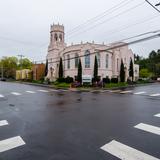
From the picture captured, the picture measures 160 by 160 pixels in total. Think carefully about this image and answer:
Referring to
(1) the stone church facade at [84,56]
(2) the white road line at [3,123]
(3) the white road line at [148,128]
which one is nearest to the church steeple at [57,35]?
(1) the stone church facade at [84,56]

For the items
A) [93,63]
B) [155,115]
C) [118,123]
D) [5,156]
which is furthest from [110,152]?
[93,63]

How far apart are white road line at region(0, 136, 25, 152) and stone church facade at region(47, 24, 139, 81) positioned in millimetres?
34212

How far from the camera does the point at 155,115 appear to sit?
11.9 metres

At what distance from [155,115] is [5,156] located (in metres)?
8.27

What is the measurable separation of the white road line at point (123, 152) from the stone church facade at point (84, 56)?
3445 centimetres

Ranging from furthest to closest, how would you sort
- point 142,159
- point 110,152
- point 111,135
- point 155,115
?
point 155,115 < point 111,135 < point 110,152 < point 142,159

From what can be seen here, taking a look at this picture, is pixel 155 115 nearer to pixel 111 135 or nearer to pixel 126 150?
pixel 111 135

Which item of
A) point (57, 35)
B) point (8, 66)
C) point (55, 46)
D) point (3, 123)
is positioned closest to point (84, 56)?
point (55, 46)

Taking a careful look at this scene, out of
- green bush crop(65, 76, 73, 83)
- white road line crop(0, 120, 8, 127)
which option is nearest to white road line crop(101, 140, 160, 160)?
white road line crop(0, 120, 8, 127)

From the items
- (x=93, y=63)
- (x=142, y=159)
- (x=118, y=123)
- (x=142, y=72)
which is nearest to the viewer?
(x=142, y=159)

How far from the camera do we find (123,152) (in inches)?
251

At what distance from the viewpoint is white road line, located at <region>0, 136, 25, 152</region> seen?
681cm

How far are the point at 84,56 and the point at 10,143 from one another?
40856 millimetres

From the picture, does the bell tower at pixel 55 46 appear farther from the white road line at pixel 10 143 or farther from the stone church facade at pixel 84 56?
the white road line at pixel 10 143
